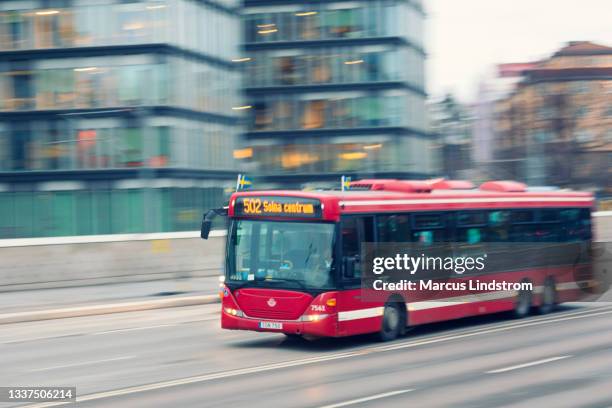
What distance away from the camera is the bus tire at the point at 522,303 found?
70.5 feet

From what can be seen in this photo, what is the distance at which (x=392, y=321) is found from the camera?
58.5ft

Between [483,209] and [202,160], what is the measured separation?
36362 mm

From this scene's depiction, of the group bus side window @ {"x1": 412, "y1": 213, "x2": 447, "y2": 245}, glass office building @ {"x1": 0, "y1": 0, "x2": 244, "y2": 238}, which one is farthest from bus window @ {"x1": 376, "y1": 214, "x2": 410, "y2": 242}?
glass office building @ {"x1": 0, "y1": 0, "x2": 244, "y2": 238}

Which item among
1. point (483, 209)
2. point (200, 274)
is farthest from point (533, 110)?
point (483, 209)

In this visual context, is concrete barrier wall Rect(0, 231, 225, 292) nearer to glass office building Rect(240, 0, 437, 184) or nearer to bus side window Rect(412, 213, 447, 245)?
bus side window Rect(412, 213, 447, 245)

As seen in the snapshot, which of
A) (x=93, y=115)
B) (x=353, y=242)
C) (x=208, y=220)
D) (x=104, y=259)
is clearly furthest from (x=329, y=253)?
(x=93, y=115)

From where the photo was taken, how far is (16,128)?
52.6 meters

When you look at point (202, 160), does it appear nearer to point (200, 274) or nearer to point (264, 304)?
point (200, 274)

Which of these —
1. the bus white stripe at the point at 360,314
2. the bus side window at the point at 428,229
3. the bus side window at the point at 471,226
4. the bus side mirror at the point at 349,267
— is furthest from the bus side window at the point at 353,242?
the bus side window at the point at 471,226

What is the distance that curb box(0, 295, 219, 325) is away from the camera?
74.6 feet

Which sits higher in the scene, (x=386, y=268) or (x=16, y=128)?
(x=16, y=128)

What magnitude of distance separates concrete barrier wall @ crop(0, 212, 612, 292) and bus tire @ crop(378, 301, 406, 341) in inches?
559

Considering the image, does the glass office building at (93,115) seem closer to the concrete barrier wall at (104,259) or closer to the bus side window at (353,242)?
the concrete barrier wall at (104,259)

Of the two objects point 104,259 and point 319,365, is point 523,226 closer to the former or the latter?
point 319,365
